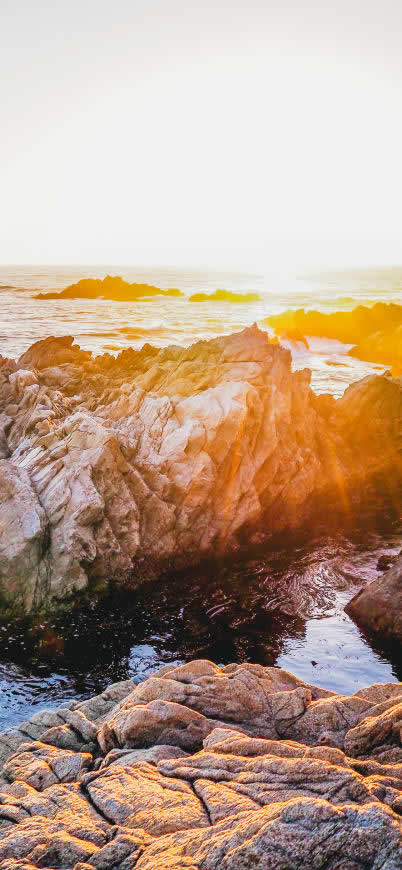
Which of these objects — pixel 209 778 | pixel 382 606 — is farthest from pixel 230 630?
pixel 209 778

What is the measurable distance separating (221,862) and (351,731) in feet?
19.2

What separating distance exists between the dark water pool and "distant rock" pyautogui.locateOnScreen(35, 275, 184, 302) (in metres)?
123

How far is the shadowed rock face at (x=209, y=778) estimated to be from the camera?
828 centimetres

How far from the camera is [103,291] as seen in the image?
150 meters

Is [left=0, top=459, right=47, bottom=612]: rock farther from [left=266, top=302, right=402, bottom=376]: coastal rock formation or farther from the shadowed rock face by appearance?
[left=266, top=302, right=402, bottom=376]: coastal rock formation

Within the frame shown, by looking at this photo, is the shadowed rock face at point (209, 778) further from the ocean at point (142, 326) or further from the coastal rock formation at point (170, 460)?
the ocean at point (142, 326)

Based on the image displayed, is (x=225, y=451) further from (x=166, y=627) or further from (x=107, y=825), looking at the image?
(x=107, y=825)

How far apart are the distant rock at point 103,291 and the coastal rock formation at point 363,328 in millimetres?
54614

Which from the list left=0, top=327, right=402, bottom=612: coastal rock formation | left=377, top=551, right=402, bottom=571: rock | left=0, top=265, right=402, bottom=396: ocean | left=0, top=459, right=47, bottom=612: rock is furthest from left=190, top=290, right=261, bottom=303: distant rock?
left=0, top=459, right=47, bottom=612: rock

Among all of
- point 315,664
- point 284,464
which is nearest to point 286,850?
point 315,664

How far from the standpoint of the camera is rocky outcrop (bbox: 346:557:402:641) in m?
24.1

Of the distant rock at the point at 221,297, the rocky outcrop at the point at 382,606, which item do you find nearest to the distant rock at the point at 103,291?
the distant rock at the point at 221,297

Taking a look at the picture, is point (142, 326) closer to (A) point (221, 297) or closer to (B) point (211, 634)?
(A) point (221, 297)

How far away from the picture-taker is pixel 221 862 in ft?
27.2
